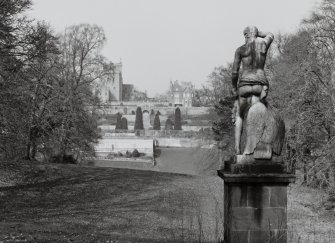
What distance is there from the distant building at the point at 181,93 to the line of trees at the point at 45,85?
92936mm

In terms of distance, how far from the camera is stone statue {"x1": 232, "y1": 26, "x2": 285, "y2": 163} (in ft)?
22.2

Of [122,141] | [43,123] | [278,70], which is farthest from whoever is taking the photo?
[122,141]

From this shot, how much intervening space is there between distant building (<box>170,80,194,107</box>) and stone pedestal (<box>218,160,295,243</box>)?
119272 mm

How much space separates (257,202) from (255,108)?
4.52 ft

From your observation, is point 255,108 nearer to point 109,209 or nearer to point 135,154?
point 109,209

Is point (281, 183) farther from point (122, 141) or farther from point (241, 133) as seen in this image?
point (122, 141)

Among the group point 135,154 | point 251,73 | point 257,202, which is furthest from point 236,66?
point 135,154

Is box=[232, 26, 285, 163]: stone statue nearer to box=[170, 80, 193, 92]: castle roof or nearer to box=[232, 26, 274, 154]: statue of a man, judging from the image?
box=[232, 26, 274, 154]: statue of a man

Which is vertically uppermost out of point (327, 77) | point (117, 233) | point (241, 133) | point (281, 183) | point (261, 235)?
point (327, 77)

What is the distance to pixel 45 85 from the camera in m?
21.9

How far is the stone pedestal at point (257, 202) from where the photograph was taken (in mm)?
6566

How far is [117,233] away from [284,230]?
5549 millimetres

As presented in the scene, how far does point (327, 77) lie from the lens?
16562 mm

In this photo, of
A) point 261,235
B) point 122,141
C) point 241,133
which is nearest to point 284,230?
point 261,235
